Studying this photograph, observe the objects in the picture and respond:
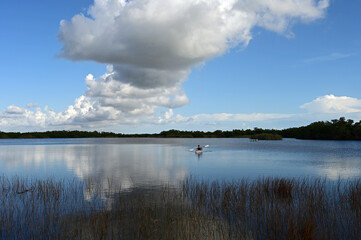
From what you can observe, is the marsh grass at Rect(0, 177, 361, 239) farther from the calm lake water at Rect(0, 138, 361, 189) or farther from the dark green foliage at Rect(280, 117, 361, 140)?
the dark green foliage at Rect(280, 117, 361, 140)

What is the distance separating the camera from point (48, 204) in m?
14.5

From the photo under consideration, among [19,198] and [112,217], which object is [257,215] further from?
[19,198]

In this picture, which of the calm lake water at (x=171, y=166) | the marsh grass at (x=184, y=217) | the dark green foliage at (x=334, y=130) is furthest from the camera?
the dark green foliage at (x=334, y=130)

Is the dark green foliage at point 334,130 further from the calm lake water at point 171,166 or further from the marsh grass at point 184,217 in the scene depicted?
the marsh grass at point 184,217

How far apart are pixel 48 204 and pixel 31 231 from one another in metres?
4.11

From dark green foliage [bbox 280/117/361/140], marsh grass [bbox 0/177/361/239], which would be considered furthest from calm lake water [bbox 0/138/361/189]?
dark green foliage [bbox 280/117/361/140]

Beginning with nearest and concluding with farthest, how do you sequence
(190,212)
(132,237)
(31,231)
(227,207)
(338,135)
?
(132,237) → (31,231) → (190,212) → (227,207) → (338,135)

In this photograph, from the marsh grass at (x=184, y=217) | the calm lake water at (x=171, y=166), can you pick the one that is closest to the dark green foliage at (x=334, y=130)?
the calm lake water at (x=171, y=166)

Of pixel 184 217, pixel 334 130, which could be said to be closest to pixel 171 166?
pixel 184 217

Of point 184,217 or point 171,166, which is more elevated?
point 184,217

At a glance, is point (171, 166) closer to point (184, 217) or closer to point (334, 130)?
point (184, 217)

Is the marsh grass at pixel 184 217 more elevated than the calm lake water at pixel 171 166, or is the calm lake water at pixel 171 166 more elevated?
the marsh grass at pixel 184 217

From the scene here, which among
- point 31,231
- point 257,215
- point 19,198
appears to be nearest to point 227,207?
point 257,215

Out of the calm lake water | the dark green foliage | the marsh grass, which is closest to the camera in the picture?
the marsh grass
